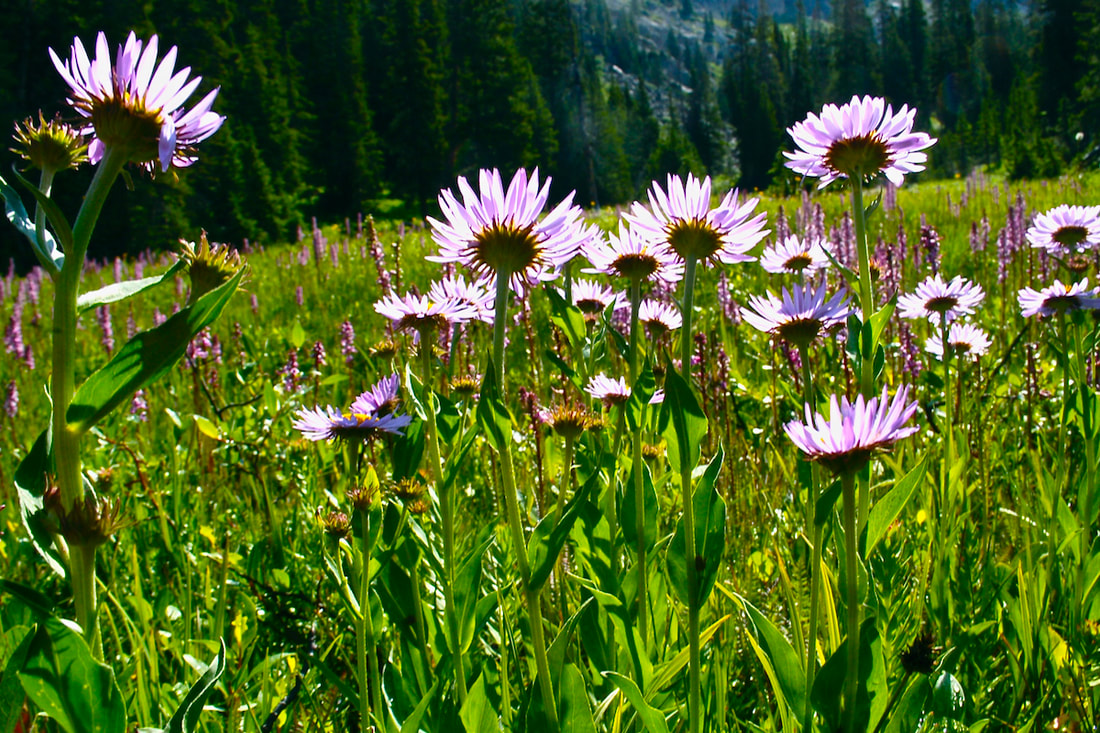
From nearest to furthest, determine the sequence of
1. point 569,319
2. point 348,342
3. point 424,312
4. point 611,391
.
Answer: point 569,319 → point 424,312 → point 611,391 → point 348,342

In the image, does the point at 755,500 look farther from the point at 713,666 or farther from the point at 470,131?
the point at 470,131

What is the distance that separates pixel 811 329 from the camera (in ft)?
2.93

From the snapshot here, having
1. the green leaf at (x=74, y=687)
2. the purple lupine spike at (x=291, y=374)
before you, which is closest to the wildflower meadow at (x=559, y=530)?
the green leaf at (x=74, y=687)

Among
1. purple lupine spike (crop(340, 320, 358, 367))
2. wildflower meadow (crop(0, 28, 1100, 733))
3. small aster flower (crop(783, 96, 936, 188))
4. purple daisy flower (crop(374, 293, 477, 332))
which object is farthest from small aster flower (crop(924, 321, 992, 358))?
purple lupine spike (crop(340, 320, 358, 367))

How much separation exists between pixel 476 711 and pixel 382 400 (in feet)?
1.87

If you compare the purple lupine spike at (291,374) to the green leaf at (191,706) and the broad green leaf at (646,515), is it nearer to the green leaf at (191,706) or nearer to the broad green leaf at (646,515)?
the broad green leaf at (646,515)

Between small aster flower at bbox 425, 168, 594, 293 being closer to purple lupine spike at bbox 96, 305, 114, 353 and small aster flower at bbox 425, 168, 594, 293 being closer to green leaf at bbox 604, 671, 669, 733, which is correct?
green leaf at bbox 604, 671, 669, 733

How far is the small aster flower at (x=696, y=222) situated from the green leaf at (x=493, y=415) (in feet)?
0.93

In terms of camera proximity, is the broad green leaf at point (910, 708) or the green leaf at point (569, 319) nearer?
the broad green leaf at point (910, 708)

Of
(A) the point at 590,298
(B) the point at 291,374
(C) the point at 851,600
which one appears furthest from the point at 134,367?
(B) the point at 291,374

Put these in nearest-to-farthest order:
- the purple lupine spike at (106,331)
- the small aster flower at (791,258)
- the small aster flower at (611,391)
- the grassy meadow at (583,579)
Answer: the grassy meadow at (583,579), the small aster flower at (611,391), the small aster flower at (791,258), the purple lupine spike at (106,331)

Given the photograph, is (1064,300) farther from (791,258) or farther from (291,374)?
(291,374)

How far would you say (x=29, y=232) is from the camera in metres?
0.47

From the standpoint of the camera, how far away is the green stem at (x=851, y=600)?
25.4 inches
